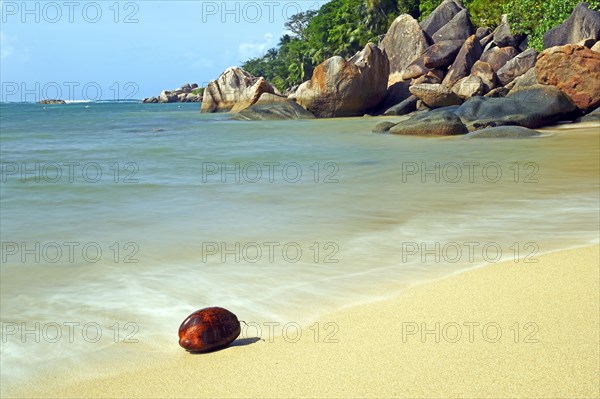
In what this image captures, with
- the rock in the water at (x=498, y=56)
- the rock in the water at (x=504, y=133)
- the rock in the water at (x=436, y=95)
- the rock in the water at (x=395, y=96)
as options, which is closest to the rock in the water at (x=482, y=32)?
the rock in the water at (x=498, y=56)

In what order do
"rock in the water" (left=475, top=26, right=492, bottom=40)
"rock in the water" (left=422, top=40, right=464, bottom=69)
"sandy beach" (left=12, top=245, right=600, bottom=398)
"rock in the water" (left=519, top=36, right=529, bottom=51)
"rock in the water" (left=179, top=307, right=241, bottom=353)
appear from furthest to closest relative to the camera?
"rock in the water" (left=475, top=26, right=492, bottom=40) → "rock in the water" (left=422, top=40, right=464, bottom=69) → "rock in the water" (left=519, top=36, right=529, bottom=51) → "rock in the water" (left=179, top=307, right=241, bottom=353) → "sandy beach" (left=12, top=245, right=600, bottom=398)

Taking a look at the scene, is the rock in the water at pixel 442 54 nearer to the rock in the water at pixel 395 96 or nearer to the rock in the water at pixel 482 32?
the rock in the water at pixel 482 32

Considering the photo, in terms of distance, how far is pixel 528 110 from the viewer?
1548cm

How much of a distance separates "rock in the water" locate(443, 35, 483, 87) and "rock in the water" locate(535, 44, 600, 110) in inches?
387

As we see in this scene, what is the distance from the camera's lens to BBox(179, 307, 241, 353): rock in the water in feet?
9.75

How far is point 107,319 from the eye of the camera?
3590 mm

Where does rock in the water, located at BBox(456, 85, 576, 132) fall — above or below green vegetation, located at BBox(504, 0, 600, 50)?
below

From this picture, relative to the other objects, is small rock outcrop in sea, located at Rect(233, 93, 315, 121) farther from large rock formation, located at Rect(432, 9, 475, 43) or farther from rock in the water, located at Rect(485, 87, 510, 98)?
large rock formation, located at Rect(432, 9, 475, 43)

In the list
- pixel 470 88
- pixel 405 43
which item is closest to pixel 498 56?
pixel 470 88

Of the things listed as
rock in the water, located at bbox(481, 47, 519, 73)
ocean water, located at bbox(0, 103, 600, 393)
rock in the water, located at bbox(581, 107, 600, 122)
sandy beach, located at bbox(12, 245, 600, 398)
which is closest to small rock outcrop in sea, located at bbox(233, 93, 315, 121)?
rock in the water, located at bbox(481, 47, 519, 73)

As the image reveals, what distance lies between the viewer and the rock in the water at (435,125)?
15.4m

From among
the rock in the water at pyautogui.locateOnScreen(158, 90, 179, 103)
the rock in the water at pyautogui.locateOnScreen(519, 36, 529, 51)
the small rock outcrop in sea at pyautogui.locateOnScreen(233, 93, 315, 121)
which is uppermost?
the rock in the water at pyautogui.locateOnScreen(158, 90, 179, 103)

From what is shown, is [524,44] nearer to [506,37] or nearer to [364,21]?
[506,37]

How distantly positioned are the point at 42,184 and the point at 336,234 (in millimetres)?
5909
